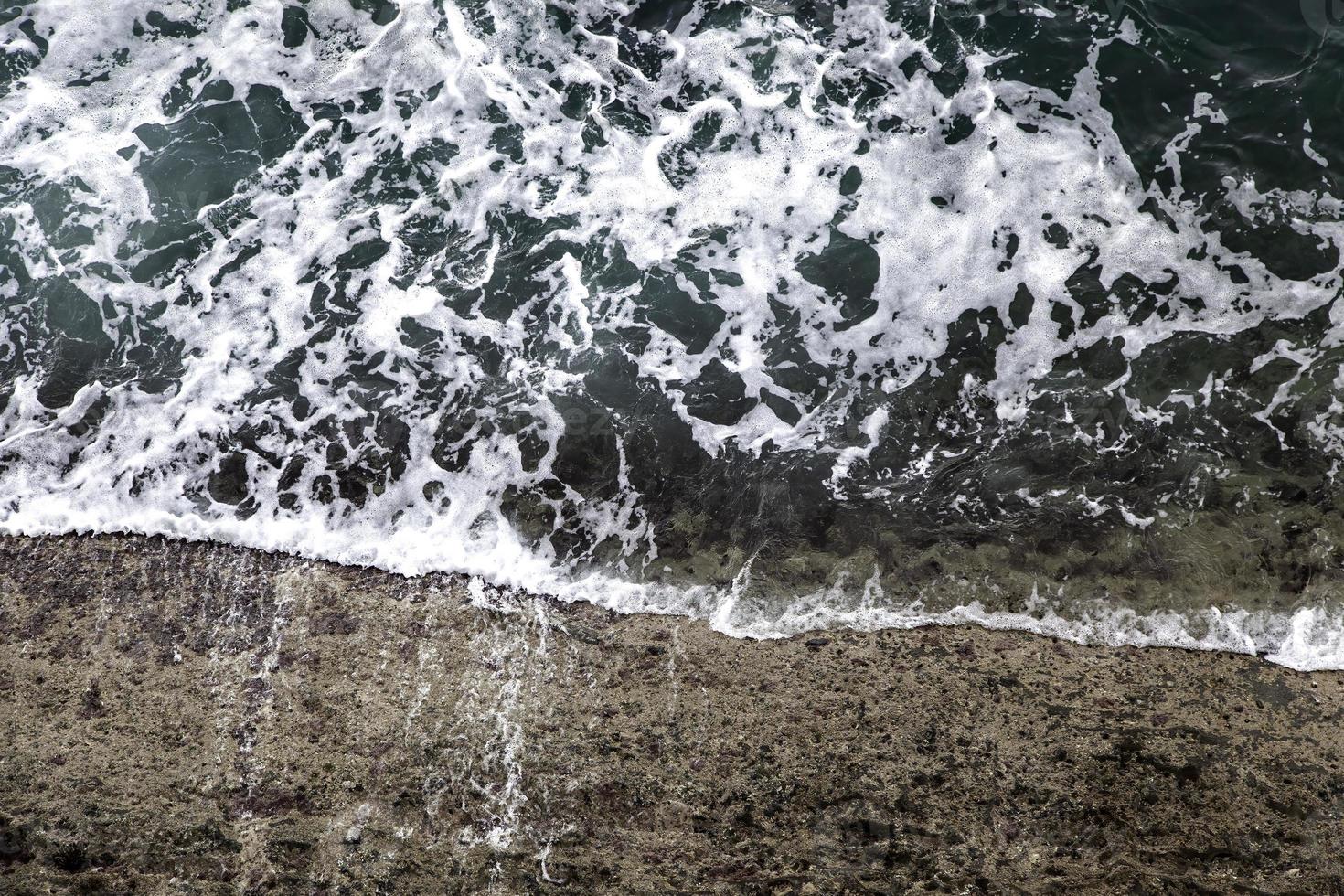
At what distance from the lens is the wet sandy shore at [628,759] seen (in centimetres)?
784

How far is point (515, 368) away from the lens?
9609 millimetres

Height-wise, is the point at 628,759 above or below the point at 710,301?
below

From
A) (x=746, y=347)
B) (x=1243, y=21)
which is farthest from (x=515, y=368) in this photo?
(x=1243, y=21)

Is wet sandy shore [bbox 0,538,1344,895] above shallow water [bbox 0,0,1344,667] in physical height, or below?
below

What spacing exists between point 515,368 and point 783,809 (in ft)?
18.4

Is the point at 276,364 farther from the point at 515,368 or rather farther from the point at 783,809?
the point at 783,809

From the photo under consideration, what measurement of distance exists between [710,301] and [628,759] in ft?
17.2

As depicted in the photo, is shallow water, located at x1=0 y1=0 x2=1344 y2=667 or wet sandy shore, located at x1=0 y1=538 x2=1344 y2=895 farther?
shallow water, located at x1=0 y1=0 x2=1344 y2=667

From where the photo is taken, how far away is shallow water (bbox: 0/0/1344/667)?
29.3ft

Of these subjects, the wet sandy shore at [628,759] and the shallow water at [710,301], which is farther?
the shallow water at [710,301]

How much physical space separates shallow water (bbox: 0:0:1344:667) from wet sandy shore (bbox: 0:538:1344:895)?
2.18ft

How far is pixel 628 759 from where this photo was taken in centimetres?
817

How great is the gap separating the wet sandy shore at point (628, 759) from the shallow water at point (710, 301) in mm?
664

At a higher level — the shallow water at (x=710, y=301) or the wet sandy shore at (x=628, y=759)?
the shallow water at (x=710, y=301)
